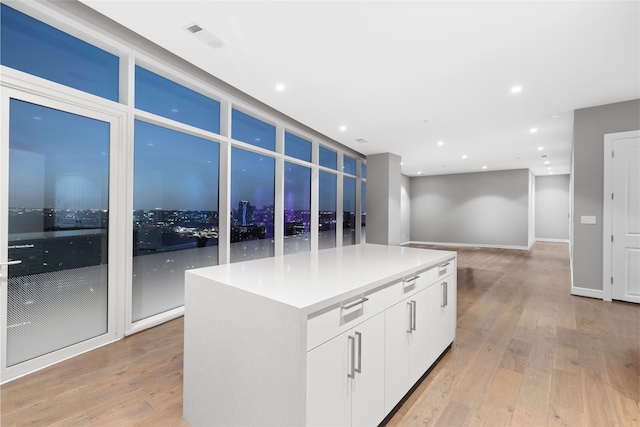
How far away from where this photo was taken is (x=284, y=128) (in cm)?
506

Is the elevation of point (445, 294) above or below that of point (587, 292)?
above

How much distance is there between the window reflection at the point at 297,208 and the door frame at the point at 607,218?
15.3 feet

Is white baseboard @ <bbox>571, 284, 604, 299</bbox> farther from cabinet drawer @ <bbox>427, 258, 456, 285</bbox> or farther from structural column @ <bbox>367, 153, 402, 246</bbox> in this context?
structural column @ <bbox>367, 153, 402, 246</bbox>

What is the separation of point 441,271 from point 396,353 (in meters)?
0.90

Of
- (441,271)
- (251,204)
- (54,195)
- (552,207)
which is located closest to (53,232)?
(54,195)

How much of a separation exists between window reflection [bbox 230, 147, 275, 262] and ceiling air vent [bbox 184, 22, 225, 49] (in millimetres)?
1660

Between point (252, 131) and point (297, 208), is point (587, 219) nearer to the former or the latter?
point (297, 208)

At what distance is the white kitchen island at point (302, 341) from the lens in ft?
3.79

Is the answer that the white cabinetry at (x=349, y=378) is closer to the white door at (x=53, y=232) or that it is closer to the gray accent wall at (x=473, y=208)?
the white door at (x=53, y=232)

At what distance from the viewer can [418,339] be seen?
1.97 metres

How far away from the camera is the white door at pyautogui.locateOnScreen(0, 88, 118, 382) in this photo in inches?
84.4

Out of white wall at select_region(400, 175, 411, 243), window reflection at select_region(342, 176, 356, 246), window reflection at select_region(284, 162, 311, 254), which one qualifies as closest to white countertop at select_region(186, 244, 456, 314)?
window reflection at select_region(284, 162, 311, 254)

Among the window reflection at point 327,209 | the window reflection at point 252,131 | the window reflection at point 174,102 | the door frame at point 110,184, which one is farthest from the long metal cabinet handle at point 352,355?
the window reflection at point 327,209

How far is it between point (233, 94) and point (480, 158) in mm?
6965
